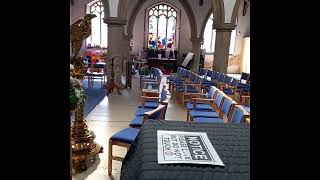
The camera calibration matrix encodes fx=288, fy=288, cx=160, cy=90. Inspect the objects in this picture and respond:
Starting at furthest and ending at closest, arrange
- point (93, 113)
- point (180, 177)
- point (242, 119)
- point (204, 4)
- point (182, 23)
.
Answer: point (182, 23), point (204, 4), point (93, 113), point (242, 119), point (180, 177)

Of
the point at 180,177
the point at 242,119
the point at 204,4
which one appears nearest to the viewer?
the point at 180,177

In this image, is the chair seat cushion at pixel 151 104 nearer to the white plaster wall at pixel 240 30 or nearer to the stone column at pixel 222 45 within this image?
the stone column at pixel 222 45

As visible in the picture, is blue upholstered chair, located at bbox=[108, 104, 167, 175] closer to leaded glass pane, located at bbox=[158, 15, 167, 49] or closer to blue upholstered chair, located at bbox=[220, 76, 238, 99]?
blue upholstered chair, located at bbox=[220, 76, 238, 99]

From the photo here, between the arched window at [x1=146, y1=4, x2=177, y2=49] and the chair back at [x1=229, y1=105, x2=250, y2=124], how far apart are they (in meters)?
14.8

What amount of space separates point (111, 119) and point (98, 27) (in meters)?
12.9

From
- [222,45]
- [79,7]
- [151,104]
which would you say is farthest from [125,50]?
[151,104]

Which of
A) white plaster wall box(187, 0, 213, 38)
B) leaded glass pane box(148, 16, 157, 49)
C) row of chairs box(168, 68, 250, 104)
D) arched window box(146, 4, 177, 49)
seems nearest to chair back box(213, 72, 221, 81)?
row of chairs box(168, 68, 250, 104)

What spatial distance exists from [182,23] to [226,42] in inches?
360

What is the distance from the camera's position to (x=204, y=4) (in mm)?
16781

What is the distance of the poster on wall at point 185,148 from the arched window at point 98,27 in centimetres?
1595

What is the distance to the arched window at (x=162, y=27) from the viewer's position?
18.3m
